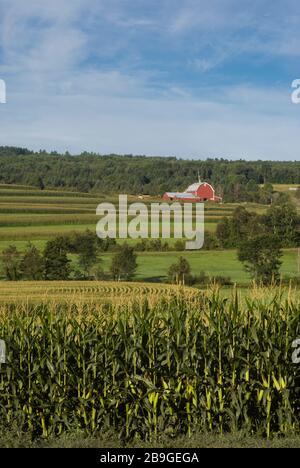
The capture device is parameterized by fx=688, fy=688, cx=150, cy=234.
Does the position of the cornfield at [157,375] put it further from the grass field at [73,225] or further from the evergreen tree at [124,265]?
the evergreen tree at [124,265]

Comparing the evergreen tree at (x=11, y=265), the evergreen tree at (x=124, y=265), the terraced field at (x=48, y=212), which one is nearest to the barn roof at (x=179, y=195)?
the terraced field at (x=48, y=212)

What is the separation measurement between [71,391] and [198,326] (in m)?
2.59

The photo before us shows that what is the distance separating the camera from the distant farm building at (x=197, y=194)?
143 m

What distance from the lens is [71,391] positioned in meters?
12.4

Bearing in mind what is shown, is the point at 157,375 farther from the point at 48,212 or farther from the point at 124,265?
the point at 48,212

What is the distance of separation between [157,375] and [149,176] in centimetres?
16235

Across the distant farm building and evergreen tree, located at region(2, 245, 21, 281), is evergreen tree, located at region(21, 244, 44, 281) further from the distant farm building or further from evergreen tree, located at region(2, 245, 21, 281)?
the distant farm building

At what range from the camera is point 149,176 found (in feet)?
570

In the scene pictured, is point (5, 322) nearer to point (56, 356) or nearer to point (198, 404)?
point (56, 356)

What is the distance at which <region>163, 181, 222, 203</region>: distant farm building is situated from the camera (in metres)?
143

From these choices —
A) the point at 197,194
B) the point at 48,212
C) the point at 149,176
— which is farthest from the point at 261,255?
the point at 149,176

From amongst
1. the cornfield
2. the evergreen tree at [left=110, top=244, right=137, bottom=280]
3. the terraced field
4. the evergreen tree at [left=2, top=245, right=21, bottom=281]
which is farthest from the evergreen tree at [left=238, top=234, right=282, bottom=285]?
the cornfield

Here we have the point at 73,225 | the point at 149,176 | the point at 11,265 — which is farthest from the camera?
the point at 149,176
